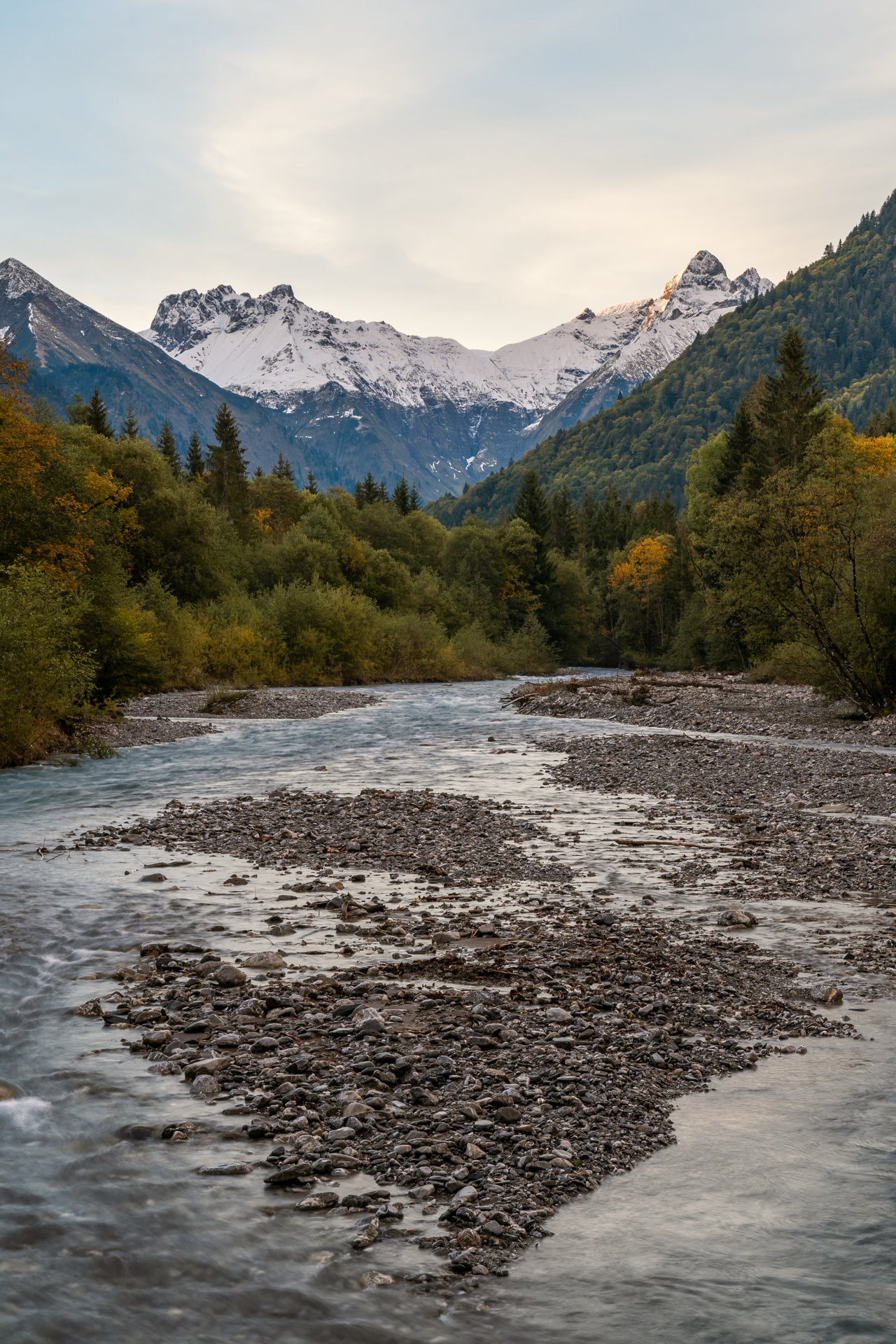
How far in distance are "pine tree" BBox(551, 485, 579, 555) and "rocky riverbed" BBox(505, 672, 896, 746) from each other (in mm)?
70725

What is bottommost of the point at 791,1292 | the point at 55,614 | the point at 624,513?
the point at 791,1292

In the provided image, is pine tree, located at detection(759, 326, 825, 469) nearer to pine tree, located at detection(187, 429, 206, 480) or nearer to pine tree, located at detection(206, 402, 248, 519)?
pine tree, located at detection(206, 402, 248, 519)

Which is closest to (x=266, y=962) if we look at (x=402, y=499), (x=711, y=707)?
(x=711, y=707)

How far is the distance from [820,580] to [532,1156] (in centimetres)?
3487

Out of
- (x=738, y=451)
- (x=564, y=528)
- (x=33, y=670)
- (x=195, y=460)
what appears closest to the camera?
(x=33, y=670)

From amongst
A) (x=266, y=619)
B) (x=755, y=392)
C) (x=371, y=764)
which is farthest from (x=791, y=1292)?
(x=755, y=392)

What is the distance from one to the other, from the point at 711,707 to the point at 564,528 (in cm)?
9065

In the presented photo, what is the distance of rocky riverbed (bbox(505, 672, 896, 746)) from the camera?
34625mm

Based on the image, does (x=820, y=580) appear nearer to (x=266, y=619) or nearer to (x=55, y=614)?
(x=55, y=614)

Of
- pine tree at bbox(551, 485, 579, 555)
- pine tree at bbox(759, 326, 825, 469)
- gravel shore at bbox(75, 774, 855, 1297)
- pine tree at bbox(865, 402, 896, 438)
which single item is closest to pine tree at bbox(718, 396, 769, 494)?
pine tree at bbox(759, 326, 825, 469)

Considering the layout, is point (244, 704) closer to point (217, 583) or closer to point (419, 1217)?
point (217, 583)

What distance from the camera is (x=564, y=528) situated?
13238 cm

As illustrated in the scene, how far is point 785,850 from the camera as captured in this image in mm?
15930

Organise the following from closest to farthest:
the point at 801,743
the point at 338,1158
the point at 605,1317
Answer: the point at 605,1317 < the point at 338,1158 < the point at 801,743
